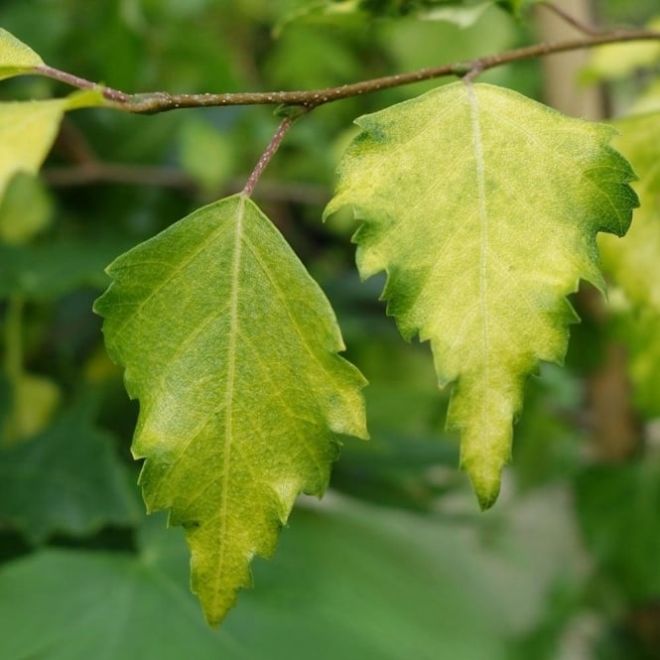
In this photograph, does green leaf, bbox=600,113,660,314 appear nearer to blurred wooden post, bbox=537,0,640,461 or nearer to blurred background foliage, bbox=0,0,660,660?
blurred background foliage, bbox=0,0,660,660

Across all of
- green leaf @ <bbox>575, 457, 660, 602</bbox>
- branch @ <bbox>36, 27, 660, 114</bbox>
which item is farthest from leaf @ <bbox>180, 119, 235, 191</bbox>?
branch @ <bbox>36, 27, 660, 114</bbox>

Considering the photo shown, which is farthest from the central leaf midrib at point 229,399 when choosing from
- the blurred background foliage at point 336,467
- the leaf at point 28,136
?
the blurred background foliage at point 336,467

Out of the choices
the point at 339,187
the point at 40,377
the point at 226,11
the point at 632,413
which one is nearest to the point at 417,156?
the point at 339,187

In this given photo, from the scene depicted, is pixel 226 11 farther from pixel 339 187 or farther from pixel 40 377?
pixel 339 187

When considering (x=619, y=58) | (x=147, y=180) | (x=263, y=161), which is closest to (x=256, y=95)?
(x=263, y=161)

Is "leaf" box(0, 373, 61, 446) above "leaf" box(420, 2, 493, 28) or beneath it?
beneath

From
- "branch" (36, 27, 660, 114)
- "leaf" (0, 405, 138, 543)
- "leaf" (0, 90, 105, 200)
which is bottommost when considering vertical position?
"leaf" (0, 405, 138, 543)

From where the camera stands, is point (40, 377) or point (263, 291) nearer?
point (263, 291)
